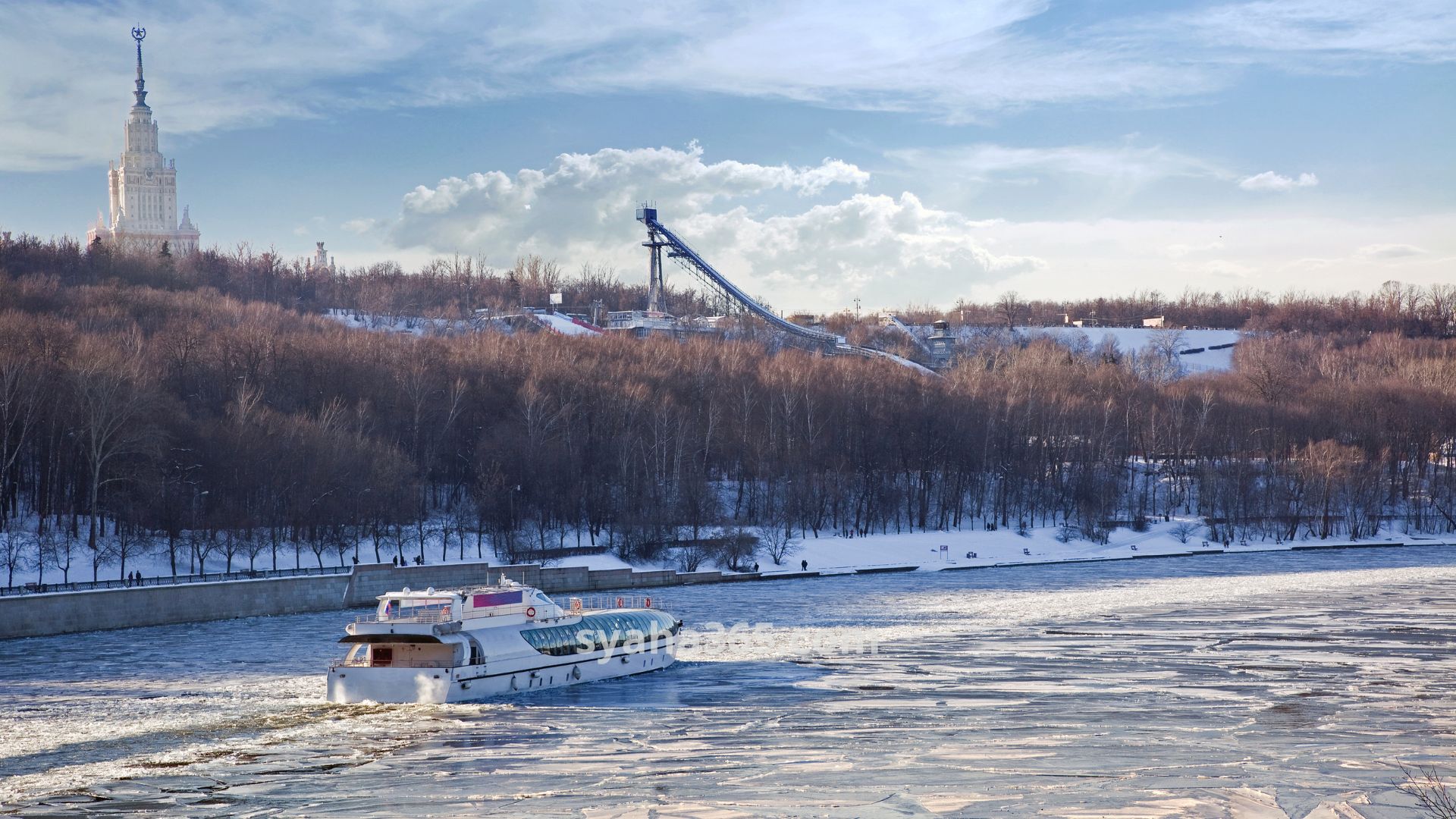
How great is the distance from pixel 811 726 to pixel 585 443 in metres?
59.2

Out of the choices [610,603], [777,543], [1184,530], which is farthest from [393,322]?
[610,603]

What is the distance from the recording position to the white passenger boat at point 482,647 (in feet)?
110

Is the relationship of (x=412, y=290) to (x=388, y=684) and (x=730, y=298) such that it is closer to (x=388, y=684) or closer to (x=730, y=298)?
(x=730, y=298)

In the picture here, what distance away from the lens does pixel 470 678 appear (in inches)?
1347

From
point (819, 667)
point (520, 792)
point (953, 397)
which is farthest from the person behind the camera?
point (953, 397)

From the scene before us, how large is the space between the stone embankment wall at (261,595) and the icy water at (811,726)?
1.62m

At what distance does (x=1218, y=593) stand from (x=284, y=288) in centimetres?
12482

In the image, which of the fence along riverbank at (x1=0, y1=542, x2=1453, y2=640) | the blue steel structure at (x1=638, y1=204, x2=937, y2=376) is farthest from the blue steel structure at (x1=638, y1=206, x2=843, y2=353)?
the fence along riverbank at (x1=0, y1=542, x2=1453, y2=640)

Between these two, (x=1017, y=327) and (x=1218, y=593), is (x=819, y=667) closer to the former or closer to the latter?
(x=1218, y=593)

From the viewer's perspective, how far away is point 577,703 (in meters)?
33.7

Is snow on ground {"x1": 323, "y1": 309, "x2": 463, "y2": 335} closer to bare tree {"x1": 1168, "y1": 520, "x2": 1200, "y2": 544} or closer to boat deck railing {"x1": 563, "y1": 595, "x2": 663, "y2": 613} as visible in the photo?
bare tree {"x1": 1168, "y1": 520, "x2": 1200, "y2": 544}

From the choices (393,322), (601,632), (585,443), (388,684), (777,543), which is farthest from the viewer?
(393,322)

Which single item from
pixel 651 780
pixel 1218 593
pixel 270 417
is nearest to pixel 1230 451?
pixel 1218 593

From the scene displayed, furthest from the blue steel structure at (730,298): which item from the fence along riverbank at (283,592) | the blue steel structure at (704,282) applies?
the fence along riverbank at (283,592)
